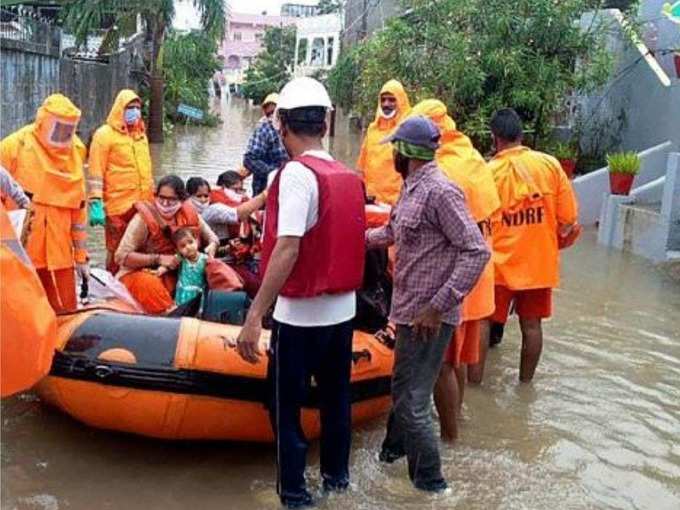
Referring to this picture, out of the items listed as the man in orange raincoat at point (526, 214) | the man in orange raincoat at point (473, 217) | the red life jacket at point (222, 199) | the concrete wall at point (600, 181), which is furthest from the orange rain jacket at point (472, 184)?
the concrete wall at point (600, 181)

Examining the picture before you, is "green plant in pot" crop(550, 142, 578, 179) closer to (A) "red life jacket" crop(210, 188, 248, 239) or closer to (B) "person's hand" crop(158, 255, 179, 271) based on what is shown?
(A) "red life jacket" crop(210, 188, 248, 239)

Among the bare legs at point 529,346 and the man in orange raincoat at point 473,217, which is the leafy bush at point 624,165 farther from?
the man in orange raincoat at point 473,217

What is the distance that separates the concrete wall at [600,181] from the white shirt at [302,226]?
8.81m

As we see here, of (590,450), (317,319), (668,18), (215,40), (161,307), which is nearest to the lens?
(317,319)

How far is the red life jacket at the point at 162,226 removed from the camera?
5316 mm

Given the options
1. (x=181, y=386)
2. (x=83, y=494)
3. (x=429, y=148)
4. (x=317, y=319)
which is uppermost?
(x=429, y=148)

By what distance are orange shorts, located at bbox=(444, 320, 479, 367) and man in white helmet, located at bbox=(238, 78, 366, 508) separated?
27.3 inches

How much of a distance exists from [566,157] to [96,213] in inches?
321

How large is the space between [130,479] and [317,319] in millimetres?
1252

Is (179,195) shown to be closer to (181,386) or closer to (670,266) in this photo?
(181,386)

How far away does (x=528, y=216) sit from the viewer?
→ 5160 millimetres

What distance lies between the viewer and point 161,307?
5215 millimetres

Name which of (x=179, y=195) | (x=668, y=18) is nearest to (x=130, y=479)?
(x=179, y=195)

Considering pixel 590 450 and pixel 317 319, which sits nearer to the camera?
pixel 317 319
